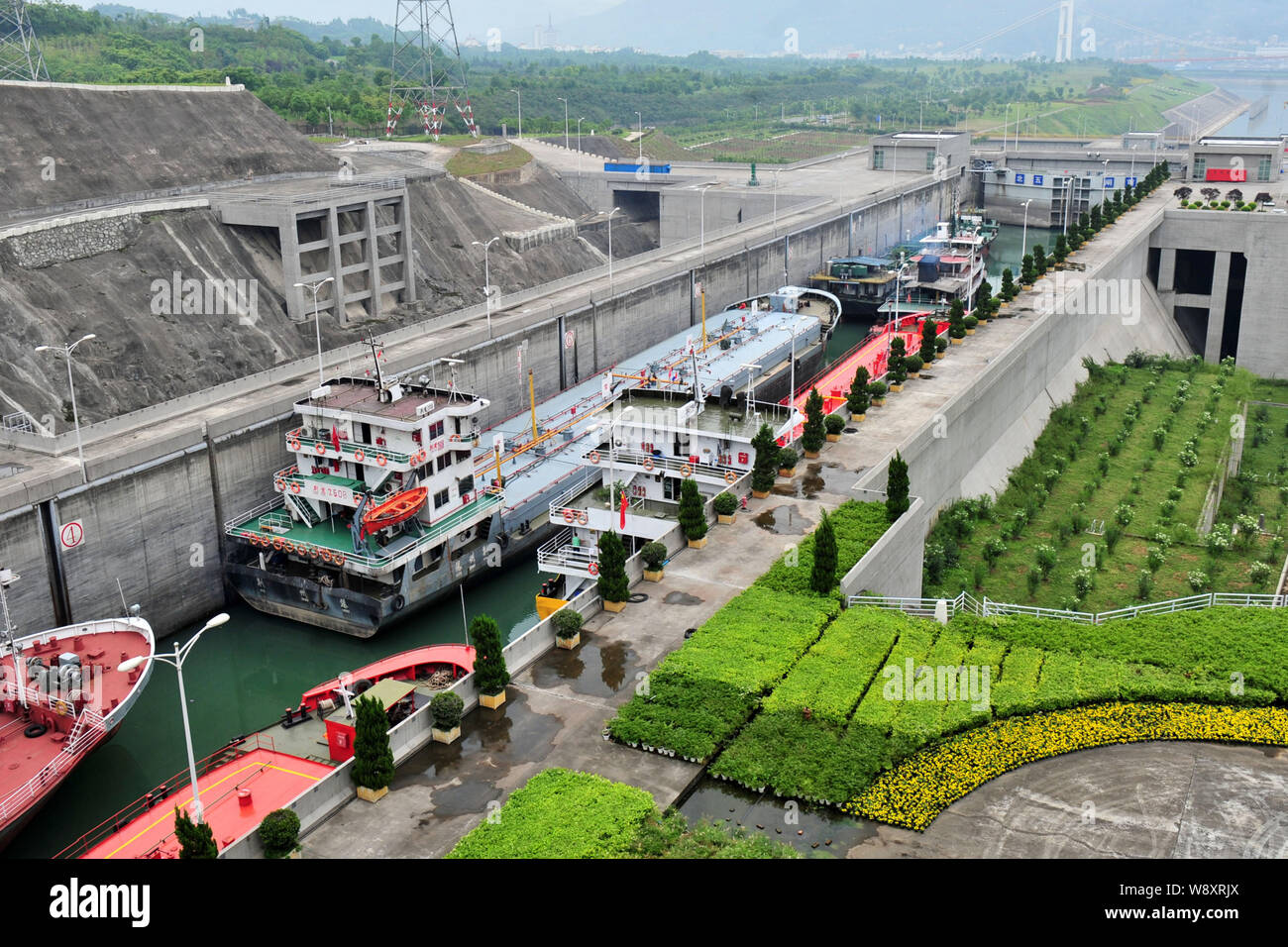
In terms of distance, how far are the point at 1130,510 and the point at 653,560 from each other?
80.5 feet

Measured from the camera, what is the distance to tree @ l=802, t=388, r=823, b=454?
48.8 metres

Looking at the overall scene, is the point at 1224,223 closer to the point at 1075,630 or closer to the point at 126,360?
the point at 1075,630

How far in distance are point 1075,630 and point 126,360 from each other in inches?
1852

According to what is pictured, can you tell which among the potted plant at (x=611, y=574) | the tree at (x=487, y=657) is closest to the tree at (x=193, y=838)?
the tree at (x=487, y=657)

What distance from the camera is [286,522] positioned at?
155 ft

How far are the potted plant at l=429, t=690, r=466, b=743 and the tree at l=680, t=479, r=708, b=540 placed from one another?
13.0m

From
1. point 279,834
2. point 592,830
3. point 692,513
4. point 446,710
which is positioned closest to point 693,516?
point 692,513

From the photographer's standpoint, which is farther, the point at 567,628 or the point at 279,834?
the point at 567,628

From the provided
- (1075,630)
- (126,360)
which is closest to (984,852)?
(1075,630)

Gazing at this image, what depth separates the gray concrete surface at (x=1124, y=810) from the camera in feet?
81.4

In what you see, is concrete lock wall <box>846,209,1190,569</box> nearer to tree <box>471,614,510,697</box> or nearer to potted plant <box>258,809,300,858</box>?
tree <box>471,614,510,697</box>

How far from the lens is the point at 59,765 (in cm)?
3256

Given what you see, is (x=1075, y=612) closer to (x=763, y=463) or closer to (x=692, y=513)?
(x=763, y=463)

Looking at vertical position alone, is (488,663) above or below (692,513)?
below
